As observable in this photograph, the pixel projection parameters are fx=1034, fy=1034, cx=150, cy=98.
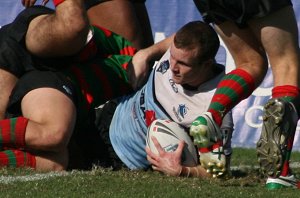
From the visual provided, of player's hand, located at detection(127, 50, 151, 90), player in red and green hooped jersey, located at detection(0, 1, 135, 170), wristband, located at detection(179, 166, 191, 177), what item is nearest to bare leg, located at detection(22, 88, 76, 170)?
player in red and green hooped jersey, located at detection(0, 1, 135, 170)

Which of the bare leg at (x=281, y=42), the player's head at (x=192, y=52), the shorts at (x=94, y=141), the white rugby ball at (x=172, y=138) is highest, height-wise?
the bare leg at (x=281, y=42)

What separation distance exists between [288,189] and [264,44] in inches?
26.9

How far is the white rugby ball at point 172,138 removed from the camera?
541 centimetres

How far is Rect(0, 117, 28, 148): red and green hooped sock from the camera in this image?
18.2 feet

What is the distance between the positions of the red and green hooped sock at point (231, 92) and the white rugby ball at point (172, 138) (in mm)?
468

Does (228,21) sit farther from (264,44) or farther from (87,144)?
(87,144)

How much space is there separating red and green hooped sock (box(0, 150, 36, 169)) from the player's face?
90cm

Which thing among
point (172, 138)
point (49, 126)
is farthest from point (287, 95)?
point (49, 126)

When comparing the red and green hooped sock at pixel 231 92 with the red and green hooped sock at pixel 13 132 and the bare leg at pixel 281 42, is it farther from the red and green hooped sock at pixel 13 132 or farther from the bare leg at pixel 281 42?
the red and green hooped sock at pixel 13 132

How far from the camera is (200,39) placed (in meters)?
5.38

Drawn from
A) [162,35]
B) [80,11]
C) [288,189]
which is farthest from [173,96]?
[162,35]

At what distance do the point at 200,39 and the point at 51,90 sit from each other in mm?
889

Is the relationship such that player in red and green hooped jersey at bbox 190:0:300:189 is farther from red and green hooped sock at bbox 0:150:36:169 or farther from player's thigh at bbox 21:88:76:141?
red and green hooped sock at bbox 0:150:36:169

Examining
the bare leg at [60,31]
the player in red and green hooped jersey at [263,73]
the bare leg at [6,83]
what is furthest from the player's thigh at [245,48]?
the bare leg at [6,83]
